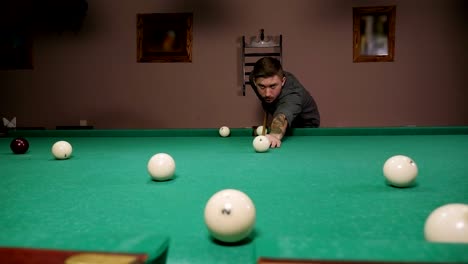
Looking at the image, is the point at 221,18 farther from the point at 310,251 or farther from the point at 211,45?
the point at 310,251

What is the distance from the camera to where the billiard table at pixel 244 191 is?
2.38ft

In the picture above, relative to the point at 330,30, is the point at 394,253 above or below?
below

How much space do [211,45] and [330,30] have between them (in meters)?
1.98

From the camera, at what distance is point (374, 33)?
6340 mm

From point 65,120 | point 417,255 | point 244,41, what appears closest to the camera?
point 417,255

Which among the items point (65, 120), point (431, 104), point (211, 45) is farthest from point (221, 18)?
point (431, 104)

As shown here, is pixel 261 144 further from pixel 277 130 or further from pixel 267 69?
pixel 267 69

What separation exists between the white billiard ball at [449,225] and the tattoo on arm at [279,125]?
2.36 metres

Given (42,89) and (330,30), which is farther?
(42,89)

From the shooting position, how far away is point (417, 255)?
665mm

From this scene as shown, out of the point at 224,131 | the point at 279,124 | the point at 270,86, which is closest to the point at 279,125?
the point at 279,124

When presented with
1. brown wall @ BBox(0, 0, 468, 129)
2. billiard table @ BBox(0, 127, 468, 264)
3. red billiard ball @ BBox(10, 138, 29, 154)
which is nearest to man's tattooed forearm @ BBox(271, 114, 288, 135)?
billiard table @ BBox(0, 127, 468, 264)

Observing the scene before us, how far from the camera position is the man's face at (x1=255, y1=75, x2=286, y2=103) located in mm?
4047

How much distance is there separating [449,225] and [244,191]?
0.80m
